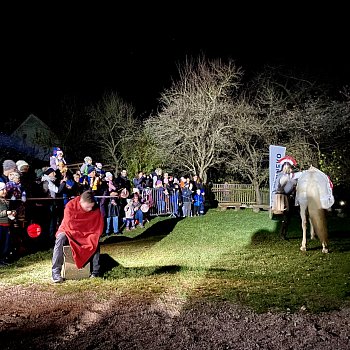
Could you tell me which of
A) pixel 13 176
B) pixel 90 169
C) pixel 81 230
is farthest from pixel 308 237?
pixel 13 176

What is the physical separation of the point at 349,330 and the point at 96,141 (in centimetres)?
3950

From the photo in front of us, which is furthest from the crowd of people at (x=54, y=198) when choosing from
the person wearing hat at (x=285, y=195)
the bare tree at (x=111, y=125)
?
the bare tree at (x=111, y=125)

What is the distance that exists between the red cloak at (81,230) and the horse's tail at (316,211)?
Result: 18.4 feet

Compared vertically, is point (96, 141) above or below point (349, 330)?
above

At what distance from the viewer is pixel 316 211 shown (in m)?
12.0

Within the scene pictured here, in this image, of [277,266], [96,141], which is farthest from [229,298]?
[96,141]

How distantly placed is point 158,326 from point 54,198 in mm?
8339

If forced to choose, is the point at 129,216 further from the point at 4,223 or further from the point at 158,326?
the point at 158,326

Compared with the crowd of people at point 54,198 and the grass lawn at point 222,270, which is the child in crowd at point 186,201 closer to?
the crowd of people at point 54,198

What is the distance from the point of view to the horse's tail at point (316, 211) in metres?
11.7

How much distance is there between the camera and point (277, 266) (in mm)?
9914

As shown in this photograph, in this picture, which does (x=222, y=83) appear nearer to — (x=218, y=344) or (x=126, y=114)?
(x=126, y=114)

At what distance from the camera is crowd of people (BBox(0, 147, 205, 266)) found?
11.5 m

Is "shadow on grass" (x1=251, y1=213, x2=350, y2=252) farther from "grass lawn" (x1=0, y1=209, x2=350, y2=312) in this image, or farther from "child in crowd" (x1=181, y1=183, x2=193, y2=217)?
"child in crowd" (x1=181, y1=183, x2=193, y2=217)
